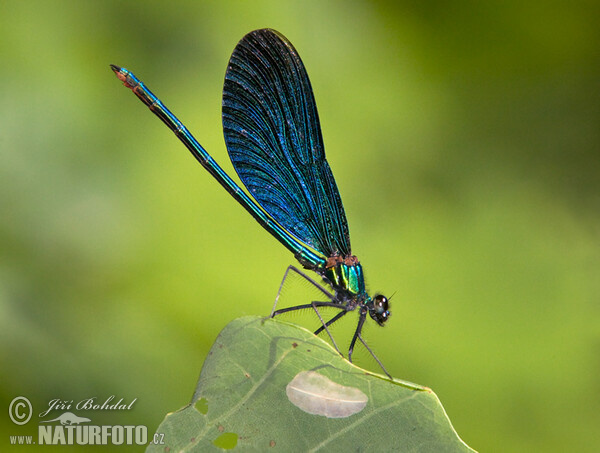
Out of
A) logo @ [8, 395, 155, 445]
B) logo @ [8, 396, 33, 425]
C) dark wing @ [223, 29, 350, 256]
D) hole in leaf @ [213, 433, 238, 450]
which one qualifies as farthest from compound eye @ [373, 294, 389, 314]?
logo @ [8, 396, 33, 425]

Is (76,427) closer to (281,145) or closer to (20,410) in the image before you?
(20,410)

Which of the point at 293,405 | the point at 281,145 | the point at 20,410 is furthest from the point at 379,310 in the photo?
the point at 20,410

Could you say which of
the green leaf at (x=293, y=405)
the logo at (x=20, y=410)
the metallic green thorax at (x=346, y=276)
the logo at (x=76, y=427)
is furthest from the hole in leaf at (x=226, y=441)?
the logo at (x=20, y=410)

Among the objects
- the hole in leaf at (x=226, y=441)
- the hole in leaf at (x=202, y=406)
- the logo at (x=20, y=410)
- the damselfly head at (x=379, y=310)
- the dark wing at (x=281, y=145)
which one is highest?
the dark wing at (x=281, y=145)

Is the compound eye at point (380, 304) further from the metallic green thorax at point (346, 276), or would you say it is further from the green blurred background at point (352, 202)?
the green blurred background at point (352, 202)

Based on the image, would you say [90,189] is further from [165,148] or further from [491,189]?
[491,189]

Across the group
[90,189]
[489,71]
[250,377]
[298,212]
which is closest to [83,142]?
[90,189]
